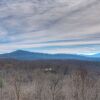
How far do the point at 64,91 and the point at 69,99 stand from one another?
984 millimetres

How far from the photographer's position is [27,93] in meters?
10.6

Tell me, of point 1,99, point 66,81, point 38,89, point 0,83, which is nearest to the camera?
point 1,99

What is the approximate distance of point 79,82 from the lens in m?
10.5

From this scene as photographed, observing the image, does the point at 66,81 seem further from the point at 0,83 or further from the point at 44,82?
the point at 0,83

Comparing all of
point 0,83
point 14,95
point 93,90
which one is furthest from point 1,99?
point 0,83

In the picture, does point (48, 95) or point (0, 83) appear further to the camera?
point (0, 83)

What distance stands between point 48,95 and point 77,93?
3.05 ft

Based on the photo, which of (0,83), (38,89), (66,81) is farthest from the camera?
(0,83)

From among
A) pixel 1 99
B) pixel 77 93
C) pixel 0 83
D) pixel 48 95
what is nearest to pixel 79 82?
pixel 77 93

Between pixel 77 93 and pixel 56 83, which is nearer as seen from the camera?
pixel 77 93

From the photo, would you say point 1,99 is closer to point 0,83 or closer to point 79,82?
point 79,82

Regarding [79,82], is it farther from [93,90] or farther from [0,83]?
[0,83]

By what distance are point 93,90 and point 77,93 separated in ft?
2.66

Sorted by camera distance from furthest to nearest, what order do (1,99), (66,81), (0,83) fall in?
(0,83)
(66,81)
(1,99)
